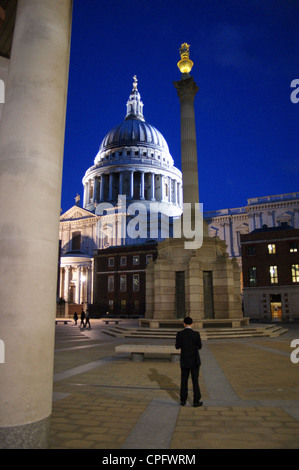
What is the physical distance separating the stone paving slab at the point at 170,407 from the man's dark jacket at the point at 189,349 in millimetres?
852

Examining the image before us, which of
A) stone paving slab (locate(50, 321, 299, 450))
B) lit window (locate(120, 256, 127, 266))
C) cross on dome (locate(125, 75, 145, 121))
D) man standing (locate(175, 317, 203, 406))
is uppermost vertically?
cross on dome (locate(125, 75, 145, 121))

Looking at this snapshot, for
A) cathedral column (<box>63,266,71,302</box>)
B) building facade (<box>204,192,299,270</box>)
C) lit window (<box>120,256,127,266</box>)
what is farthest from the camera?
cathedral column (<box>63,266,71,302</box>)

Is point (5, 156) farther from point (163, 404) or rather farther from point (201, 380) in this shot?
point (201, 380)

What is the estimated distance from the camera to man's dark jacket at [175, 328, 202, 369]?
766 cm

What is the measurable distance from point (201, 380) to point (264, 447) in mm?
5081

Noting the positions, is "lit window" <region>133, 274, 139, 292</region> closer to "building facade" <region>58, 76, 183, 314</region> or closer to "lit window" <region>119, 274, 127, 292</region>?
"building facade" <region>58, 76, 183, 314</region>

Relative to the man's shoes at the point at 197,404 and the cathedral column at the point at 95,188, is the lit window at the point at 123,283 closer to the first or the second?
the cathedral column at the point at 95,188

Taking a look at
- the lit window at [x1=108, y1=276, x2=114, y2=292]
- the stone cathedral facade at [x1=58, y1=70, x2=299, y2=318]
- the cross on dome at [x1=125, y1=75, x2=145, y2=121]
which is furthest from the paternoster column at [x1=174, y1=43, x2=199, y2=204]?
the cross on dome at [x1=125, y1=75, x2=145, y2=121]

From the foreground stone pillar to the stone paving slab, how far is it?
1218mm

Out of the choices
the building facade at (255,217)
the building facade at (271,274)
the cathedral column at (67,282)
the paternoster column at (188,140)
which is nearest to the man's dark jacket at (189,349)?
the paternoster column at (188,140)

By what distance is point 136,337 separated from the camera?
22.3m

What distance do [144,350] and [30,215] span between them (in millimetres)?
9518

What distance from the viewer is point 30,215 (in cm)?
486

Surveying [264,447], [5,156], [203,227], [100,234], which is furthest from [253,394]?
[100,234]
